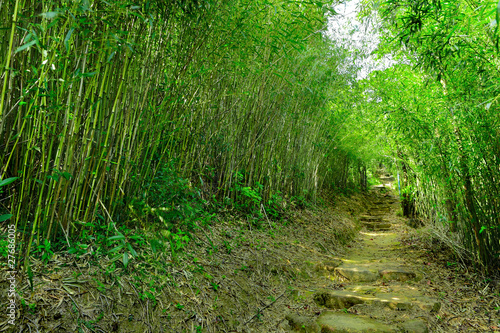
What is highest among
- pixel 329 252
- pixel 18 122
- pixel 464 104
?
pixel 464 104

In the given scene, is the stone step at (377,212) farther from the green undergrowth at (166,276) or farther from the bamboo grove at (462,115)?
the green undergrowth at (166,276)

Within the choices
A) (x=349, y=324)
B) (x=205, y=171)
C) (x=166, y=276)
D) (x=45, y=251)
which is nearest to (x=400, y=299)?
(x=349, y=324)

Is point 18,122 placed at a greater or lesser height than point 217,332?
greater

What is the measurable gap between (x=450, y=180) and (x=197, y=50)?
2.70 m

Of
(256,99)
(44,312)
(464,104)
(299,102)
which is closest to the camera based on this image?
(44,312)

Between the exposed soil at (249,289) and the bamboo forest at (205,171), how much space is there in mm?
12

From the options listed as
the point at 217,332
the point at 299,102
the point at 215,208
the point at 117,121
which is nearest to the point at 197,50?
the point at 117,121

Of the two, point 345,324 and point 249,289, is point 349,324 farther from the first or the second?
point 249,289

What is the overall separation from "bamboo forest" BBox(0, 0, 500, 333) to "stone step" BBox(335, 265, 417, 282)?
0.02 metres

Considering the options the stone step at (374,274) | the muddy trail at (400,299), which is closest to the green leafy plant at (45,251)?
the muddy trail at (400,299)

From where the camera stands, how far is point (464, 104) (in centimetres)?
260

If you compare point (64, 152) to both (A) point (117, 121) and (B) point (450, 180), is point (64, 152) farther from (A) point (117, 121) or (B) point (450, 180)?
(B) point (450, 180)

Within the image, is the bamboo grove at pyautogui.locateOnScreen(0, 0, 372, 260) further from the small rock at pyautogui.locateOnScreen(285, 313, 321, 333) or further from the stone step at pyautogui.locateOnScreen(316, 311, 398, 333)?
the stone step at pyautogui.locateOnScreen(316, 311, 398, 333)

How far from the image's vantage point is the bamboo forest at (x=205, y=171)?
138 cm
